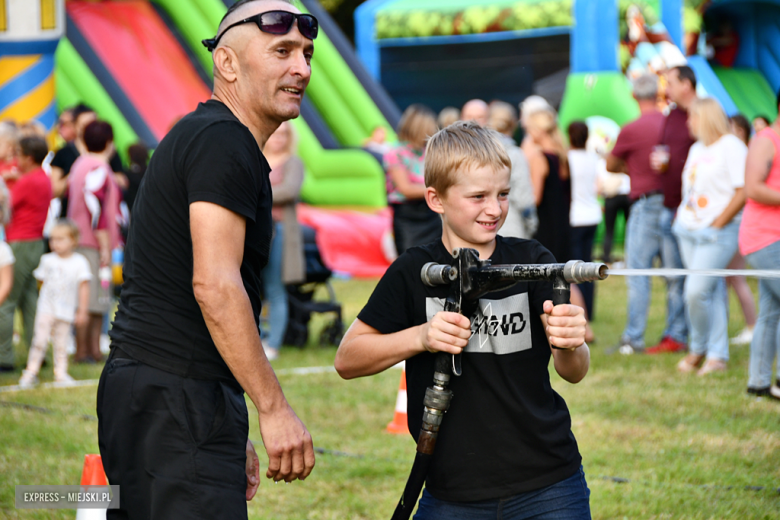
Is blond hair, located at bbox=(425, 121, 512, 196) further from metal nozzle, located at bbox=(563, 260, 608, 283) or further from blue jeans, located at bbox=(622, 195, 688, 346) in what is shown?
blue jeans, located at bbox=(622, 195, 688, 346)

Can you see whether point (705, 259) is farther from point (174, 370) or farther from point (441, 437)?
point (174, 370)

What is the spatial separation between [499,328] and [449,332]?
1.01ft

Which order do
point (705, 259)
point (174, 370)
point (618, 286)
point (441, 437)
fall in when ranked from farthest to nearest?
point (618, 286), point (705, 259), point (441, 437), point (174, 370)

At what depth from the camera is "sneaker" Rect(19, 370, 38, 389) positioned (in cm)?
670

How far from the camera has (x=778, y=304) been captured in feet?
19.7

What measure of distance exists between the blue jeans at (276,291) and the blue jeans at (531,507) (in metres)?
5.56

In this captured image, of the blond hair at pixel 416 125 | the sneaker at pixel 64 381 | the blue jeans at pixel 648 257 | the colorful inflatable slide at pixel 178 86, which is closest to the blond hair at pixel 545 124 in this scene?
the blue jeans at pixel 648 257

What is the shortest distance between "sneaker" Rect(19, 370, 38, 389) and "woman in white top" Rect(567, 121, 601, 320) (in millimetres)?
5289

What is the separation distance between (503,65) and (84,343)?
40.6 ft

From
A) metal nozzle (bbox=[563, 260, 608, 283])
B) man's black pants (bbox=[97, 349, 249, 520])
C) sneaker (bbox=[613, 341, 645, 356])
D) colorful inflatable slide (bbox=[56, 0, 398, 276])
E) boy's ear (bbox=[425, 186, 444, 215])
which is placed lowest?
sneaker (bbox=[613, 341, 645, 356])

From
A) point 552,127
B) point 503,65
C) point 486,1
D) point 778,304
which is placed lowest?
point 778,304

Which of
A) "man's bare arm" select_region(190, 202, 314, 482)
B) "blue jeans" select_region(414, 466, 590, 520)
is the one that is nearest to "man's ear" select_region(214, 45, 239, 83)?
"man's bare arm" select_region(190, 202, 314, 482)

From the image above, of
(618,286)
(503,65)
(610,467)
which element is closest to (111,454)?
(610,467)

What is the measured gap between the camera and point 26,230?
730 cm
